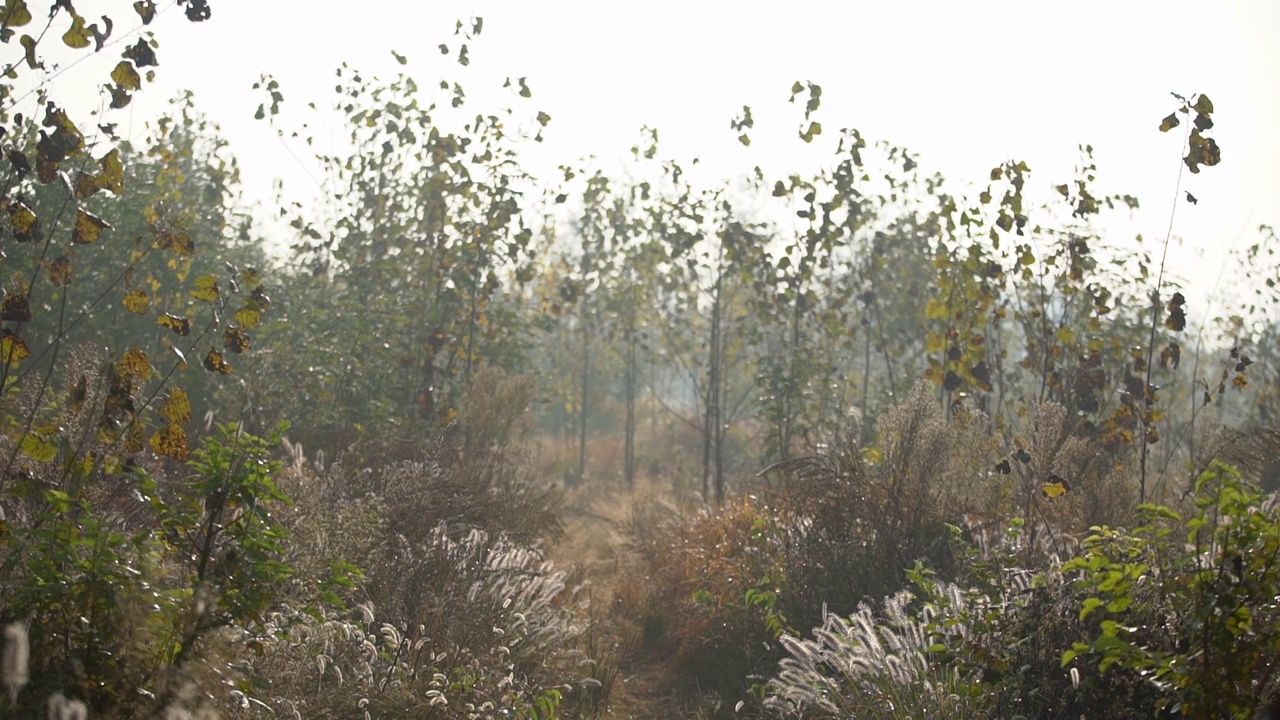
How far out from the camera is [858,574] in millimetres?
6738

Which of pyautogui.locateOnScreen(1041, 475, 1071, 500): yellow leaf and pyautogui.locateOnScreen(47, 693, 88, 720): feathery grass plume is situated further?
pyautogui.locateOnScreen(1041, 475, 1071, 500): yellow leaf

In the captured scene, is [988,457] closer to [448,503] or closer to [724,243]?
[448,503]

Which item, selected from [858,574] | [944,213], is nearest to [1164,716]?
[858,574]

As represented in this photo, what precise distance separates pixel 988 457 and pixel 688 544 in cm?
267

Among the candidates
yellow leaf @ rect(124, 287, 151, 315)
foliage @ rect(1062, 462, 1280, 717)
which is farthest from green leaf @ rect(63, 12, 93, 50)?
foliage @ rect(1062, 462, 1280, 717)

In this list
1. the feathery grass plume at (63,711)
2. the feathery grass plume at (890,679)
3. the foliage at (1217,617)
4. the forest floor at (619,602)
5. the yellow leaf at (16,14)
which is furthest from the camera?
the forest floor at (619,602)

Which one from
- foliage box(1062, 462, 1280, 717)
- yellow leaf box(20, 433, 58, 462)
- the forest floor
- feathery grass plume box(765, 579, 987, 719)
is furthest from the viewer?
the forest floor

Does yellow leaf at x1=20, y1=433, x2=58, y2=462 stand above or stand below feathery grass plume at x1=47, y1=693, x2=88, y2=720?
above

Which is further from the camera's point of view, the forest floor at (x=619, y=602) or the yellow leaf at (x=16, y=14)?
the forest floor at (x=619, y=602)

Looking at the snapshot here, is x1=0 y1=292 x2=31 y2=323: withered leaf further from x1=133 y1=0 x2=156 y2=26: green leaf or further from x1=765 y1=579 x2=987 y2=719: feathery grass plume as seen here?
x1=765 y1=579 x2=987 y2=719: feathery grass plume

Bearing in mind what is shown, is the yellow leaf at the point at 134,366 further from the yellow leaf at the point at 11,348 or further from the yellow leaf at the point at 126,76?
the yellow leaf at the point at 126,76

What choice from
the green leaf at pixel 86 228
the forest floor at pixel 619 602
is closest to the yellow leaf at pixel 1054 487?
the forest floor at pixel 619 602

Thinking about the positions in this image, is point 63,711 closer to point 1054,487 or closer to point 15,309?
point 15,309

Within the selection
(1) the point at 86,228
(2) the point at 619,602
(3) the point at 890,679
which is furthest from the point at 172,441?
(2) the point at 619,602
